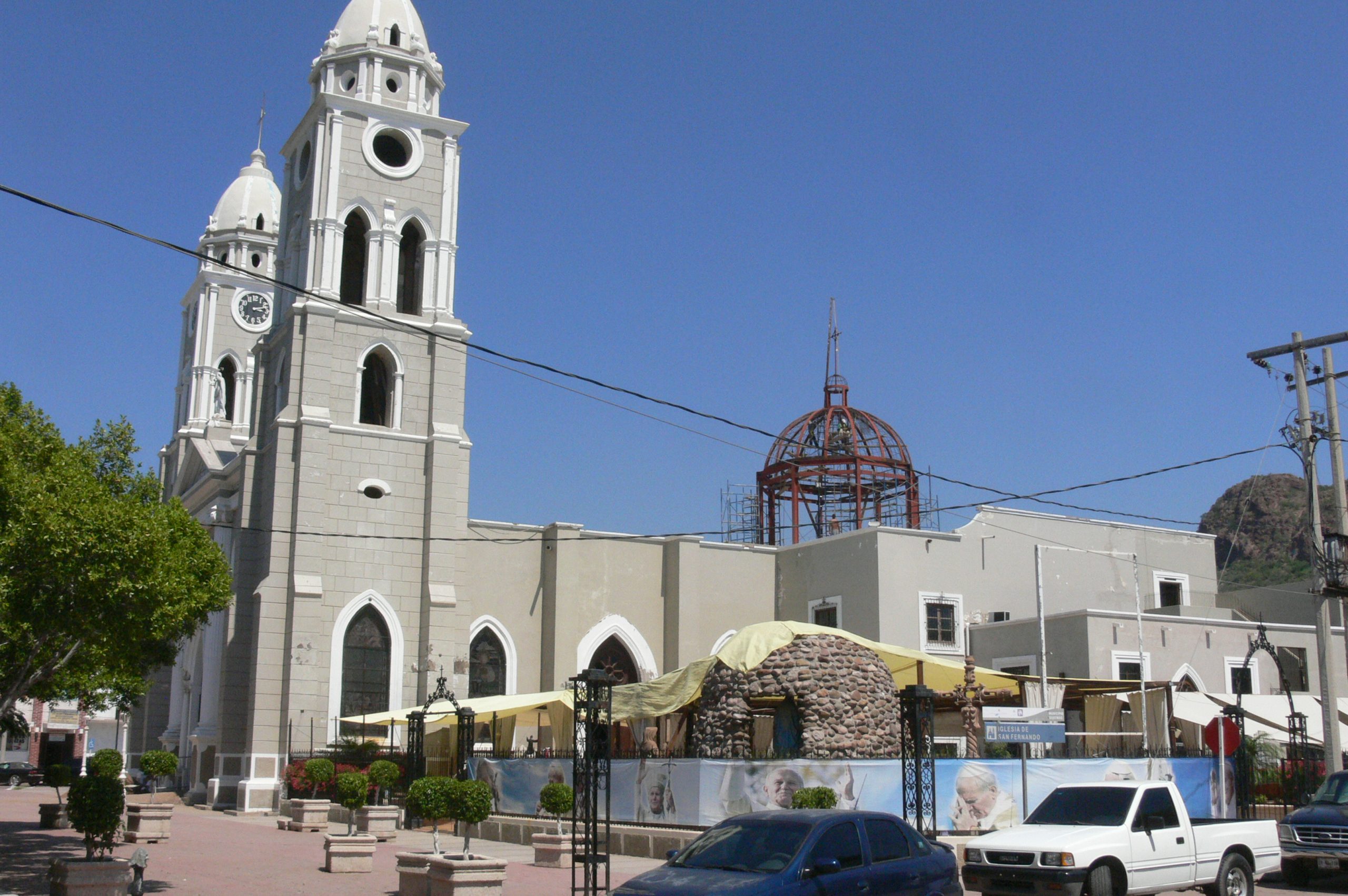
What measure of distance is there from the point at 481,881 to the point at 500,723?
62.7 feet

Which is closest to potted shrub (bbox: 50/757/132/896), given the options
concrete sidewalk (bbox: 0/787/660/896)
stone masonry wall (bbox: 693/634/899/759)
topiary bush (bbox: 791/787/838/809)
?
concrete sidewalk (bbox: 0/787/660/896)

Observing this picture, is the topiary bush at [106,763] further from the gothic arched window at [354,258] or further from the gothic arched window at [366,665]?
the gothic arched window at [354,258]

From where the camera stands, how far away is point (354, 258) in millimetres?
40562

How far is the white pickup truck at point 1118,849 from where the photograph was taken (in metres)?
14.2

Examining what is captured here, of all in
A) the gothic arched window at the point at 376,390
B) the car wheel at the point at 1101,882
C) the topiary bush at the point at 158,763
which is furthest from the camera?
the gothic arched window at the point at 376,390

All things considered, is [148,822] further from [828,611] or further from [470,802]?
[828,611]

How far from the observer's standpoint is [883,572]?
121 ft

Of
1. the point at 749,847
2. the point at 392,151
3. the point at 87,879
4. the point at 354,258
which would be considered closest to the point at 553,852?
the point at 87,879

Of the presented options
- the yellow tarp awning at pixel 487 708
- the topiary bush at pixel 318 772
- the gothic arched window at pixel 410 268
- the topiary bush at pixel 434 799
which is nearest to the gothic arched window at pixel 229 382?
the gothic arched window at pixel 410 268

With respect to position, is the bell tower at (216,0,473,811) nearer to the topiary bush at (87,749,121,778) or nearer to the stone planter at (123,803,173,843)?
the topiary bush at (87,749,121,778)

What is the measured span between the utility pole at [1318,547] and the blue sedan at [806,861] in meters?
13.2

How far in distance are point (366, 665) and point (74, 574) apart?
20.4 m

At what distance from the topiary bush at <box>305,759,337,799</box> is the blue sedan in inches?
825

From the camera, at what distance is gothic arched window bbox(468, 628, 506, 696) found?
38219 millimetres
